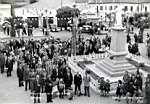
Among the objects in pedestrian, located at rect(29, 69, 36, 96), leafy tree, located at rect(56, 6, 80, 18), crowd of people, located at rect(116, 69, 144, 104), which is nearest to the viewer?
crowd of people, located at rect(116, 69, 144, 104)

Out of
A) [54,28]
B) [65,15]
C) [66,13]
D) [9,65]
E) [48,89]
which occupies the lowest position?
[48,89]

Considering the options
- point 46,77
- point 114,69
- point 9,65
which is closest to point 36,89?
point 46,77

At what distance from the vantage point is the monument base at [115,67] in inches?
810

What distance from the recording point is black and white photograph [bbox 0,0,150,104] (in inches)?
697

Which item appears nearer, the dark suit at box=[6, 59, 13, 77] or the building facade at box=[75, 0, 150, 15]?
the dark suit at box=[6, 59, 13, 77]

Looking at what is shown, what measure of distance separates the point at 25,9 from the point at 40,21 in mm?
3242

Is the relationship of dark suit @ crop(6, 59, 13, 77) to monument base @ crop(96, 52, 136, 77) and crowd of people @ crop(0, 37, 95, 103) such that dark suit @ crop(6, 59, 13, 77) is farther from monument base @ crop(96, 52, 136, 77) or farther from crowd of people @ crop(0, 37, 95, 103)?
monument base @ crop(96, 52, 136, 77)

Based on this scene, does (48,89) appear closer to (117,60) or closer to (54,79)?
(54,79)

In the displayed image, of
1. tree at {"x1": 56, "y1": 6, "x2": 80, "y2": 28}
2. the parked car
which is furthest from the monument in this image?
tree at {"x1": 56, "y1": 6, "x2": 80, "y2": 28}

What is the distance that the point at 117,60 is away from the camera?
69.6 ft

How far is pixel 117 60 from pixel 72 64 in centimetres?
361

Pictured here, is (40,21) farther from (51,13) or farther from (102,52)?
(102,52)

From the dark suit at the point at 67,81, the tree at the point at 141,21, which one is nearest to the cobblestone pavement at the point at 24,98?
the dark suit at the point at 67,81

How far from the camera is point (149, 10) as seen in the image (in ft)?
157
